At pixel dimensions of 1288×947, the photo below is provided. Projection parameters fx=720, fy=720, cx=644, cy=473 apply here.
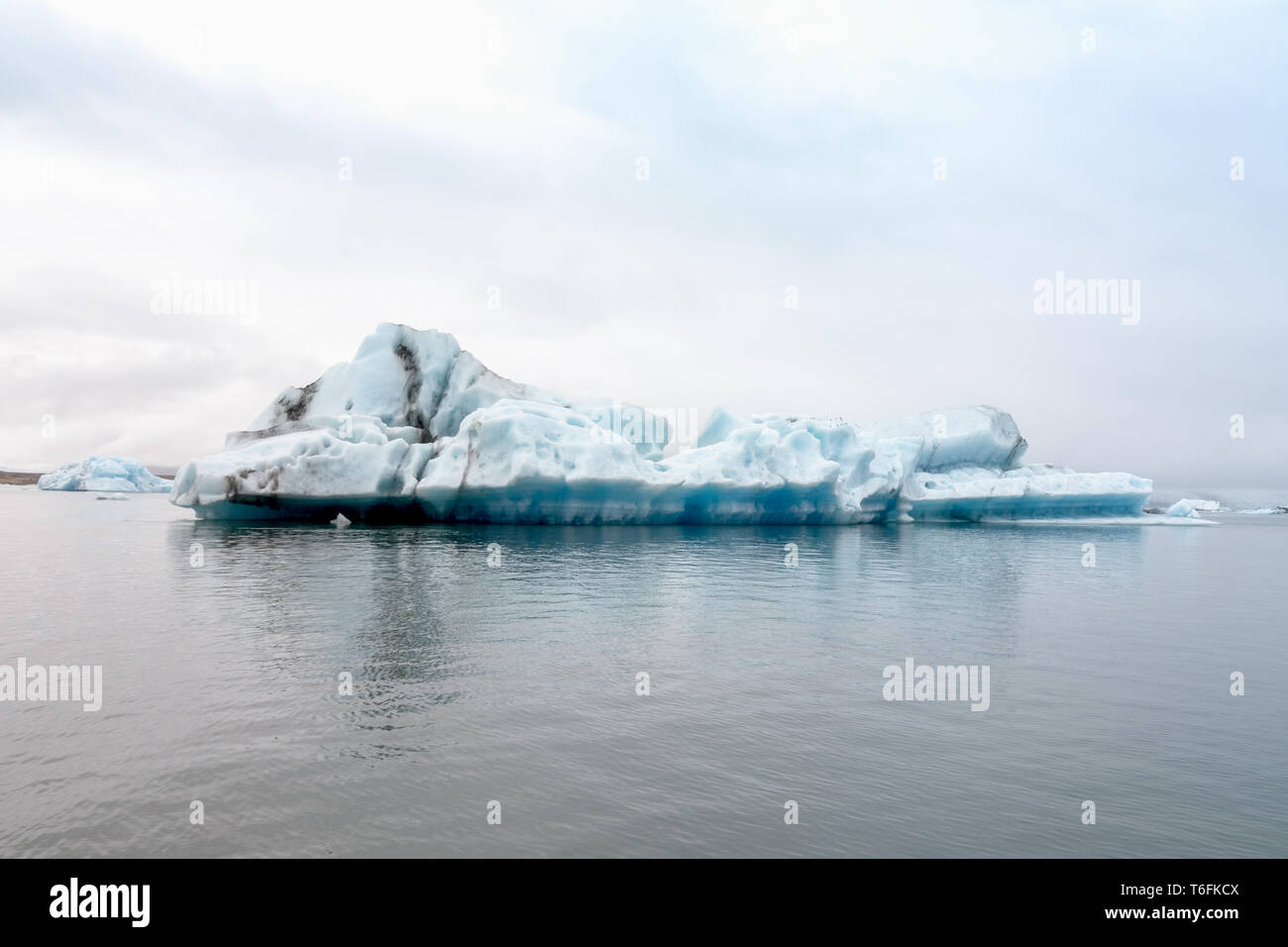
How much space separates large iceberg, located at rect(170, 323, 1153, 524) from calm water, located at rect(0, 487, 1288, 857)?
37.2 feet

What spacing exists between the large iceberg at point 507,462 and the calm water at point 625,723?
37.2ft

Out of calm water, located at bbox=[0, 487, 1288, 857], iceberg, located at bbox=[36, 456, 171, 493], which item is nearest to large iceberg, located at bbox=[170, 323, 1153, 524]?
calm water, located at bbox=[0, 487, 1288, 857]

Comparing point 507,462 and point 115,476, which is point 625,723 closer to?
point 507,462

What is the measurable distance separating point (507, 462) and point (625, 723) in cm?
1885

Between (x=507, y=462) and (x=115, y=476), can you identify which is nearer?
(x=507, y=462)

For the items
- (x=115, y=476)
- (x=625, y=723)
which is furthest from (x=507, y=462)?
(x=115, y=476)

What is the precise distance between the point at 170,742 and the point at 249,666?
2.03 meters

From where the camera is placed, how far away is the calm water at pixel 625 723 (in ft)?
13.2

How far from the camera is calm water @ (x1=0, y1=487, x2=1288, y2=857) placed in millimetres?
4023

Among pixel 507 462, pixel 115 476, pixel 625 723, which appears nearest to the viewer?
pixel 625 723

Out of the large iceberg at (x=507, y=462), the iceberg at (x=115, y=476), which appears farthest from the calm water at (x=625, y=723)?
the iceberg at (x=115, y=476)

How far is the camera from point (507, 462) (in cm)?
2394

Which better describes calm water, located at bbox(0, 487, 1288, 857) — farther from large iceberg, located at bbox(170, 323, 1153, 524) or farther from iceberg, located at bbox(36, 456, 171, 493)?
iceberg, located at bbox(36, 456, 171, 493)

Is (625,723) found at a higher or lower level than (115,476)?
lower
